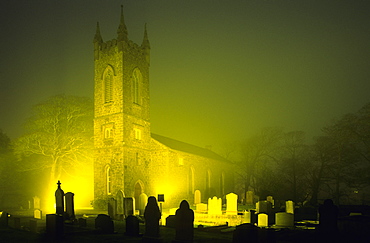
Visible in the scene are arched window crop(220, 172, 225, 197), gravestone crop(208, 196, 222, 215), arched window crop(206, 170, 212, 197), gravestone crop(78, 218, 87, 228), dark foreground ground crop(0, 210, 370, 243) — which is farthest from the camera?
arched window crop(220, 172, 225, 197)

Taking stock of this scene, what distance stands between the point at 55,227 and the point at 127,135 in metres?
19.0

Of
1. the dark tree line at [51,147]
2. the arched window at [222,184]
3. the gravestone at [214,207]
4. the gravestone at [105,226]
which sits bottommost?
the arched window at [222,184]

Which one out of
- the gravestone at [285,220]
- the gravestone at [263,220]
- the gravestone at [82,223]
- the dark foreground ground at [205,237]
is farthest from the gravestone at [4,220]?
the gravestone at [285,220]

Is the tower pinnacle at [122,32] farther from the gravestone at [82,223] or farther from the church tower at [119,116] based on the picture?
the gravestone at [82,223]

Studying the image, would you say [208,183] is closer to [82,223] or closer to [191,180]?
[191,180]

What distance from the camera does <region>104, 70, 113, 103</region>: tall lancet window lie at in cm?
3269

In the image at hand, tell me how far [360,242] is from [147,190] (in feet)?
78.1

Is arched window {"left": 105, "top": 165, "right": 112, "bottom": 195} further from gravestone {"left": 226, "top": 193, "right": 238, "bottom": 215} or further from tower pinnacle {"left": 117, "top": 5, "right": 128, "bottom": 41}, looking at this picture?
gravestone {"left": 226, "top": 193, "right": 238, "bottom": 215}

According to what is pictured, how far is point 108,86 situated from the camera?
32969 mm

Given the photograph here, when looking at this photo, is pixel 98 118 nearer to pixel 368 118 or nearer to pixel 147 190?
pixel 147 190

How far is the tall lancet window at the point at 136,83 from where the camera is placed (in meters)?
33.9

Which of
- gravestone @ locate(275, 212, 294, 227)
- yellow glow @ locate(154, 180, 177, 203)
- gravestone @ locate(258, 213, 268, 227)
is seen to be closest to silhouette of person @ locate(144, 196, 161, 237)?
gravestone @ locate(258, 213, 268, 227)

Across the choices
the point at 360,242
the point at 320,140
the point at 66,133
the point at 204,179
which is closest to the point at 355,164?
the point at 320,140

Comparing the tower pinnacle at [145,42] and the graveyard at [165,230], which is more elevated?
the tower pinnacle at [145,42]
